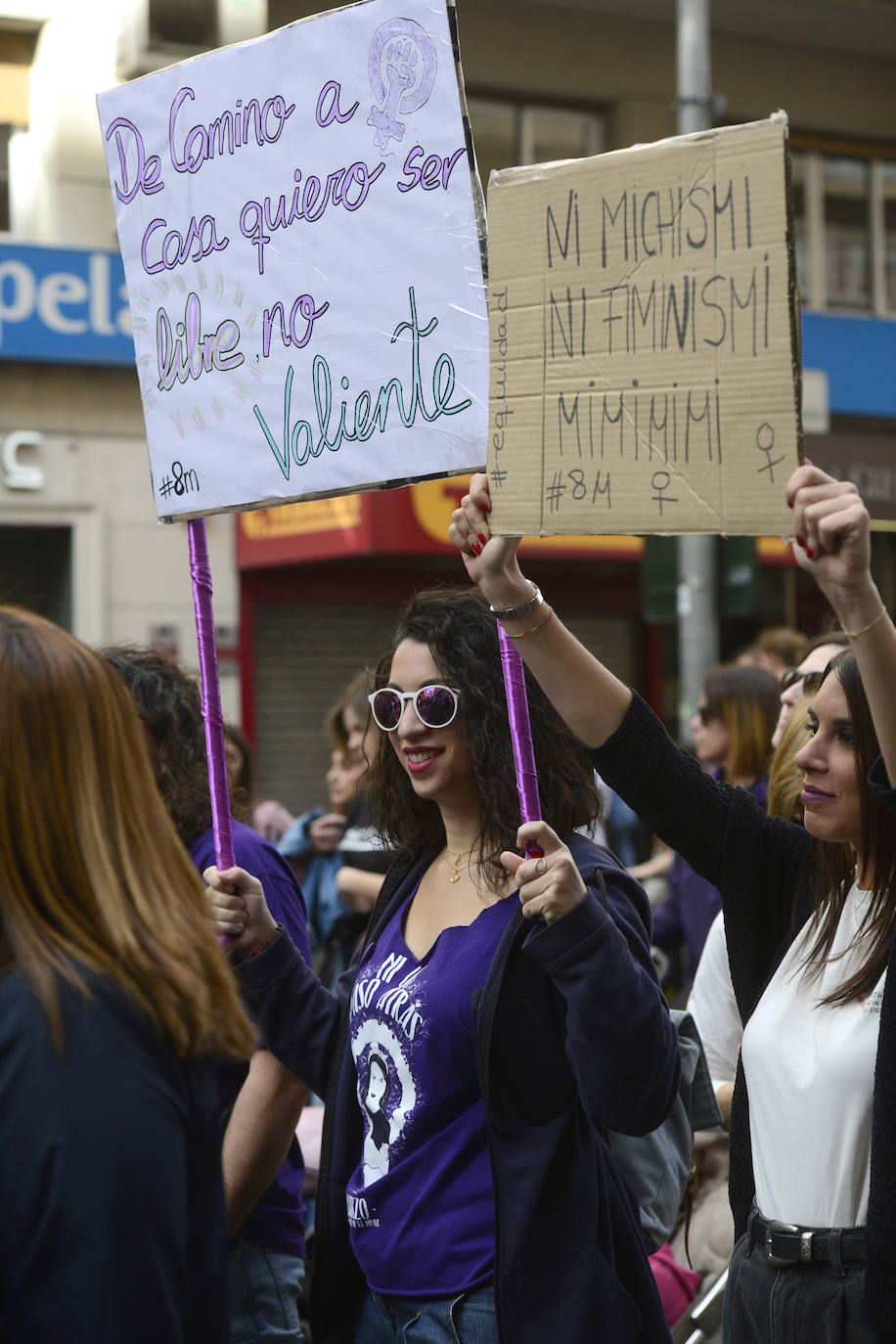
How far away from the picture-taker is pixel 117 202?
3016mm

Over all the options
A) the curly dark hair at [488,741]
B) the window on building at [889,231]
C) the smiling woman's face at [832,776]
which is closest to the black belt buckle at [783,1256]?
the smiling woman's face at [832,776]

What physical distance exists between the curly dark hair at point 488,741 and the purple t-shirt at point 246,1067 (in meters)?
0.23

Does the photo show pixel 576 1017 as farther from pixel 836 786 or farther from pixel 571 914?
pixel 836 786

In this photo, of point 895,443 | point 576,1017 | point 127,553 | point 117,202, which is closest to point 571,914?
point 576,1017

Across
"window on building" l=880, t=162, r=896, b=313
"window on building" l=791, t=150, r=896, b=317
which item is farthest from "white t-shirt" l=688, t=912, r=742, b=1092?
"window on building" l=880, t=162, r=896, b=313

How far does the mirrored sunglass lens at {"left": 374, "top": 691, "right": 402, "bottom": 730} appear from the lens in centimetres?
276

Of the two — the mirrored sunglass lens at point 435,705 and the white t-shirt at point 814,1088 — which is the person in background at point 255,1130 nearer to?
the mirrored sunglass lens at point 435,705

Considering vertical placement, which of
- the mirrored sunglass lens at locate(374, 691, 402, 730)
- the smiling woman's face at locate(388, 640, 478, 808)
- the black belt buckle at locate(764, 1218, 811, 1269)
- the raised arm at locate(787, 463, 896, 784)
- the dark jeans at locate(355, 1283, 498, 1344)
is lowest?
the dark jeans at locate(355, 1283, 498, 1344)

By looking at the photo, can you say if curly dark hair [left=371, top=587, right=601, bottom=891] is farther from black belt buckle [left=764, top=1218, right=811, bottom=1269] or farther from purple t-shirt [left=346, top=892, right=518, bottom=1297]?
black belt buckle [left=764, top=1218, right=811, bottom=1269]

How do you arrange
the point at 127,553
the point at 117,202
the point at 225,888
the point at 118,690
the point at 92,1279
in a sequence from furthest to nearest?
the point at 127,553
the point at 117,202
the point at 225,888
the point at 118,690
the point at 92,1279

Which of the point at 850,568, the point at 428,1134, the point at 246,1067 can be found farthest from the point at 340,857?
the point at 850,568

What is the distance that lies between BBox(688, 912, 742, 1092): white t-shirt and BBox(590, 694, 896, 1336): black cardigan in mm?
900

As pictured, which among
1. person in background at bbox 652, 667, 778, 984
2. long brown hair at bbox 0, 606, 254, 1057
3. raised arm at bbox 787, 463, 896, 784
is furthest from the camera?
person in background at bbox 652, 667, 778, 984

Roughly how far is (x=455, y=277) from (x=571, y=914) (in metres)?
0.97
